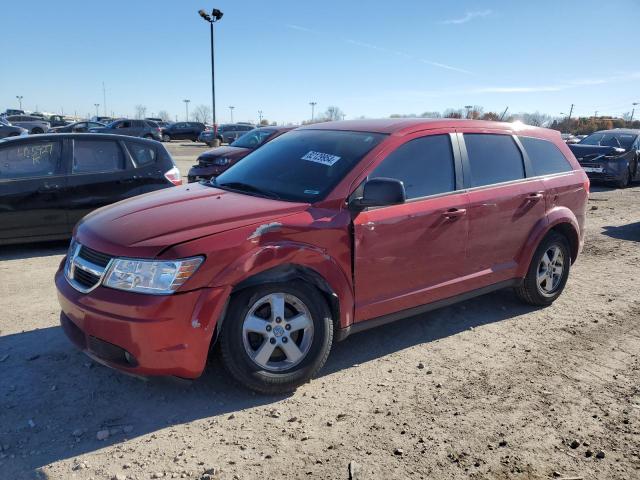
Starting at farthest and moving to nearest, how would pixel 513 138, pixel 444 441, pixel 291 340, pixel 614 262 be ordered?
pixel 614 262 < pixel 513 138 < pixel 291 340 < pixel 444 441

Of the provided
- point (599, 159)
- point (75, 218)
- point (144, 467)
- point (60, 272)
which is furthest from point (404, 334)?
point (599, 159)

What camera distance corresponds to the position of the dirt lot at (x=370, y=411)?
2.74 metres

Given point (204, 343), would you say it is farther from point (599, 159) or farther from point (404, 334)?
point (599, 159)

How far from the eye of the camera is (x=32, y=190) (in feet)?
21.9

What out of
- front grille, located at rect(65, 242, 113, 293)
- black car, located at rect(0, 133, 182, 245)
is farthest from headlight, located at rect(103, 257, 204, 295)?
black car, located at rect(0, 133, 182, 245)

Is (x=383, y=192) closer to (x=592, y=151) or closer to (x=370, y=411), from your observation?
(x=370, y=411)

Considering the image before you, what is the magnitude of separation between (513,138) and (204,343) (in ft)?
11.3

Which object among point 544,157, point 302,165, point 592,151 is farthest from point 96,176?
point 592,151

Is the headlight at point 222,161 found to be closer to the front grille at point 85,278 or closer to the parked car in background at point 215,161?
the parked car in background at point 215,161

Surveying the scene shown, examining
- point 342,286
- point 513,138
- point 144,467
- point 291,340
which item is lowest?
point 144,467

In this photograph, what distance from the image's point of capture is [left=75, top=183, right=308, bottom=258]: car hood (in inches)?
121

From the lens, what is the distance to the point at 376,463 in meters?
2.74

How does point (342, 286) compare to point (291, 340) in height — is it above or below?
above

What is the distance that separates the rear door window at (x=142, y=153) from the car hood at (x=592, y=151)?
11585mm
